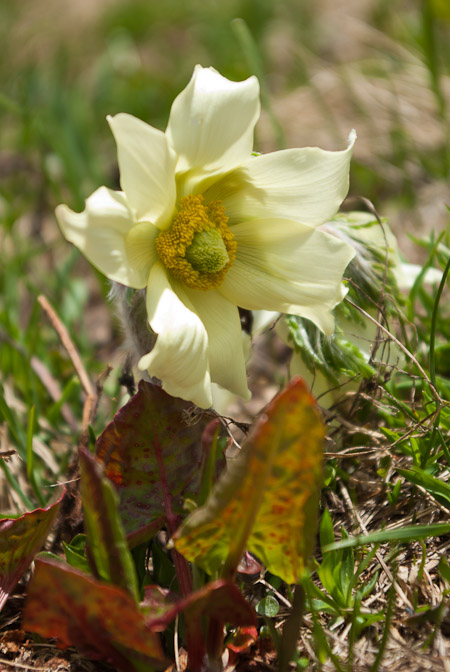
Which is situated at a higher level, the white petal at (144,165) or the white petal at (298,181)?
the white petal at (144,165)

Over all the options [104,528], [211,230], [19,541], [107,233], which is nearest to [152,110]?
[211,230]

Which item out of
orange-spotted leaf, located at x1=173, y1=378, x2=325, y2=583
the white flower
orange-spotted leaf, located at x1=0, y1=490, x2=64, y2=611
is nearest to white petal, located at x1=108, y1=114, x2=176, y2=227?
the white flower

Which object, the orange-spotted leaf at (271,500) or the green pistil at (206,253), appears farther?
the green pistil at (206,253)

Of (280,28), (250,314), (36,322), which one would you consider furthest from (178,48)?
(250,314)

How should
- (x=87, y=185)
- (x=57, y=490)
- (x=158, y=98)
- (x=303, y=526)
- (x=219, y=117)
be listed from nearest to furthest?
(x=303, y=526), (x=219, y=117), (x=57, y=490), (x=87, y=185), (x=158, y=98)

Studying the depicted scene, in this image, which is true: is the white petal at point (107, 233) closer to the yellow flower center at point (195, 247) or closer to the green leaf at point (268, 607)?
the yellow flower center at point (195, 247)

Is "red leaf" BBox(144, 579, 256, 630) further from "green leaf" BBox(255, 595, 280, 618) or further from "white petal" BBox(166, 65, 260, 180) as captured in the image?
"white petal" BBox(166, 65, 260, 180)

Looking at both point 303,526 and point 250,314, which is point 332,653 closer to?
point 303,526

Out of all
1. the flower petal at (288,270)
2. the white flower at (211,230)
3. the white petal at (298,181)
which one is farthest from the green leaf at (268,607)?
the white petal at (298,181)
